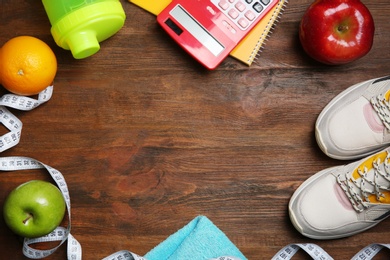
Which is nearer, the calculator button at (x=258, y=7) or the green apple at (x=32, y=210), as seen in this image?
the green apple at (x=32, y=210)

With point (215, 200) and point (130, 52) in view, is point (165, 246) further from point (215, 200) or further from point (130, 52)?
point (130, 52)

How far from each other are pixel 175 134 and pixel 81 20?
0.36m

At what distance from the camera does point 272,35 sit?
1.47 metres

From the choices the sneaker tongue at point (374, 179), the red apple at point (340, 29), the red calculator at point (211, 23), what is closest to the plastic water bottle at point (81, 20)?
the red calculator at point (211, 23)

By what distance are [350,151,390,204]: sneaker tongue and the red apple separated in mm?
257

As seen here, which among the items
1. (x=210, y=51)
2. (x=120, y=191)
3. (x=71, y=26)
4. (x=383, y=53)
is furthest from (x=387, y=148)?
(x=71, y=26)

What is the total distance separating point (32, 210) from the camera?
1.32 m

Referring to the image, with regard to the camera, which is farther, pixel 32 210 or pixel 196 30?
pixel 196 30

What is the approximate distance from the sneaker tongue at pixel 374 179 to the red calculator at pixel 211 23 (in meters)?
0.43

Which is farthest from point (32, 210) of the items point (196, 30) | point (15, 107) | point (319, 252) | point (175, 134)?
point (319, 252)

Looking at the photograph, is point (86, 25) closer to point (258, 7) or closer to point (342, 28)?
point (258, 7)

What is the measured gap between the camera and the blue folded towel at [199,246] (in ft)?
4.64

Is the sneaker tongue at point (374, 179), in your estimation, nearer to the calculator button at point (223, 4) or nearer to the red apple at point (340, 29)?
the red apple at point (340, 29)

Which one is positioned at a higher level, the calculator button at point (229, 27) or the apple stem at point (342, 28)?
the apple stem at point (342, 28)
